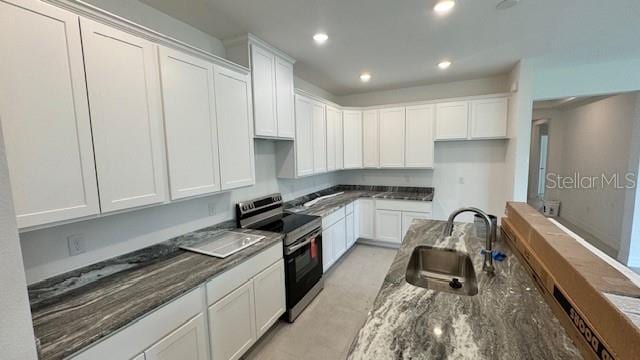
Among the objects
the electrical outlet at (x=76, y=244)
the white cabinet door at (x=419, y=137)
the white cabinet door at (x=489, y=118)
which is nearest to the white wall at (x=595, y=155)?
the white cabinet door at (x=489, y=118)

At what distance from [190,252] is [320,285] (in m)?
1.59

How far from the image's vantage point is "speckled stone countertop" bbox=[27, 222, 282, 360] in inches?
42.5

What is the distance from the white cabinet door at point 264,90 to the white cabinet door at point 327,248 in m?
1.41

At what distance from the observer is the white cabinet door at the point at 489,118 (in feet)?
12.0

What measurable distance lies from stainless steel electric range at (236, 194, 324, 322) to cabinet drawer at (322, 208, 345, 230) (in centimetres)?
27

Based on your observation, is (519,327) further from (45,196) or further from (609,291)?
(45,196)

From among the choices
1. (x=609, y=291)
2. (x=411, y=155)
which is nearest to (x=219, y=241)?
(x=609, y=291)

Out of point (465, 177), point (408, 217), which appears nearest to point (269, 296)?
point (408, 217)

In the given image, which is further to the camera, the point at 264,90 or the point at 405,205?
the point at 405,205

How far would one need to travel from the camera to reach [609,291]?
0.81 metres

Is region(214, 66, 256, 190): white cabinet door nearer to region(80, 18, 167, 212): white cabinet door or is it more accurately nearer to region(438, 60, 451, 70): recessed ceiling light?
region(80, 18, 167, 212): white cabinet door

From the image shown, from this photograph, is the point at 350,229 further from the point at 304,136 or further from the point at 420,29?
the point at 420,29

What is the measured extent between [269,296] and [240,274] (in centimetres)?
45

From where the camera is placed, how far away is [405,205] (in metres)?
4.01
